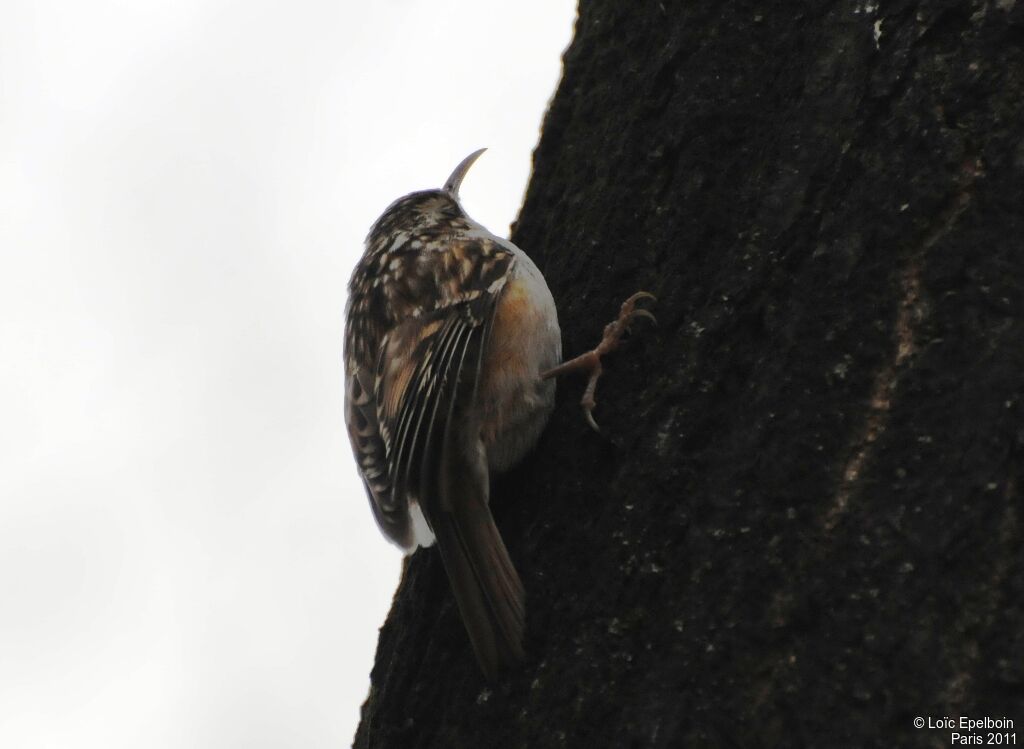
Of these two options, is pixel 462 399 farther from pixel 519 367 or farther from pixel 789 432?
pixel 789 432

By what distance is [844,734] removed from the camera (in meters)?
1.54

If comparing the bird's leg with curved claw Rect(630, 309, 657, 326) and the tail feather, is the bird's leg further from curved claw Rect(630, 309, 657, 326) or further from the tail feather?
the tail feather

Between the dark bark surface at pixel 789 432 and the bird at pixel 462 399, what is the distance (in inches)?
3.2

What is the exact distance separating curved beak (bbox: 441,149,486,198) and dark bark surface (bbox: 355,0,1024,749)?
5.57ft

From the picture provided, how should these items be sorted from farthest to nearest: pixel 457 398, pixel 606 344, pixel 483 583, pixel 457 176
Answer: pixel 457 176 < pixel 457 398 < pixel 606 344 < pixel 483 583

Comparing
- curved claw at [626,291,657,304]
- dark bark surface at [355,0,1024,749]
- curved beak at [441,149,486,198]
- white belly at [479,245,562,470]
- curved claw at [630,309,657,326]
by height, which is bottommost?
dark bark surface at [355,0,1024,749]

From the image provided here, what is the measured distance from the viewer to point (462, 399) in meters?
2.90

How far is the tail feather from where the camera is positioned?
7.16 ft

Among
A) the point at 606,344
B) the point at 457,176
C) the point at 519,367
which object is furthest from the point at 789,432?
the point at 457,176

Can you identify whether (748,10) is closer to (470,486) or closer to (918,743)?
(470,486)

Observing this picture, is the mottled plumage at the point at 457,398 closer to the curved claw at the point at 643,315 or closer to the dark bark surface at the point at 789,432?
the dark bark surface at the point at 789,432

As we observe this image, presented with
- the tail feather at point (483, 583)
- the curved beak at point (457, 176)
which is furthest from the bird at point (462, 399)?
the curved beak at point (457, 176)

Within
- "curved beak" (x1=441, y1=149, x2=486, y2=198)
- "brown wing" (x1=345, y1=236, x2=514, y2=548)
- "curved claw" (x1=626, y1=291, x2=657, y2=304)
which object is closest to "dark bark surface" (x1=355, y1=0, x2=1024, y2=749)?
"curved claw" (x1=626, y1=291, x2=657, y2=304)

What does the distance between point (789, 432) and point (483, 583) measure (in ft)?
2.54
